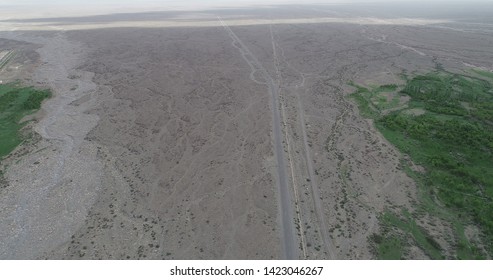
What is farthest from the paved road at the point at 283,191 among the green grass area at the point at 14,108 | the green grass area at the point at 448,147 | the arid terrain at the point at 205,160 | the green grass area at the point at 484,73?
the green grass area at the point at 484,73

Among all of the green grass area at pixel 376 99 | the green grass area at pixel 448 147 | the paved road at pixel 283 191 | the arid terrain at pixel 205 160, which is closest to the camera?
the paved road at pixel 283 191

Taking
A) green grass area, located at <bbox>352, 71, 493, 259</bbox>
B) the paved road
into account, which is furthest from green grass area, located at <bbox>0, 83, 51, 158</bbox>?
green grass area, located at <bbox>352, 71, 493, 259</bbox>

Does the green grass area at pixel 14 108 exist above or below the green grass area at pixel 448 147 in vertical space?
above

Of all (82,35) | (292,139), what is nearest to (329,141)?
(292,139)

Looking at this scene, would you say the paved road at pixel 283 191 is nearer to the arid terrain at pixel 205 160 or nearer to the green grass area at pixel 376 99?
the arid terrain at pixel 205 160

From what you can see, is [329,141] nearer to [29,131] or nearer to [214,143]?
[214,143]
